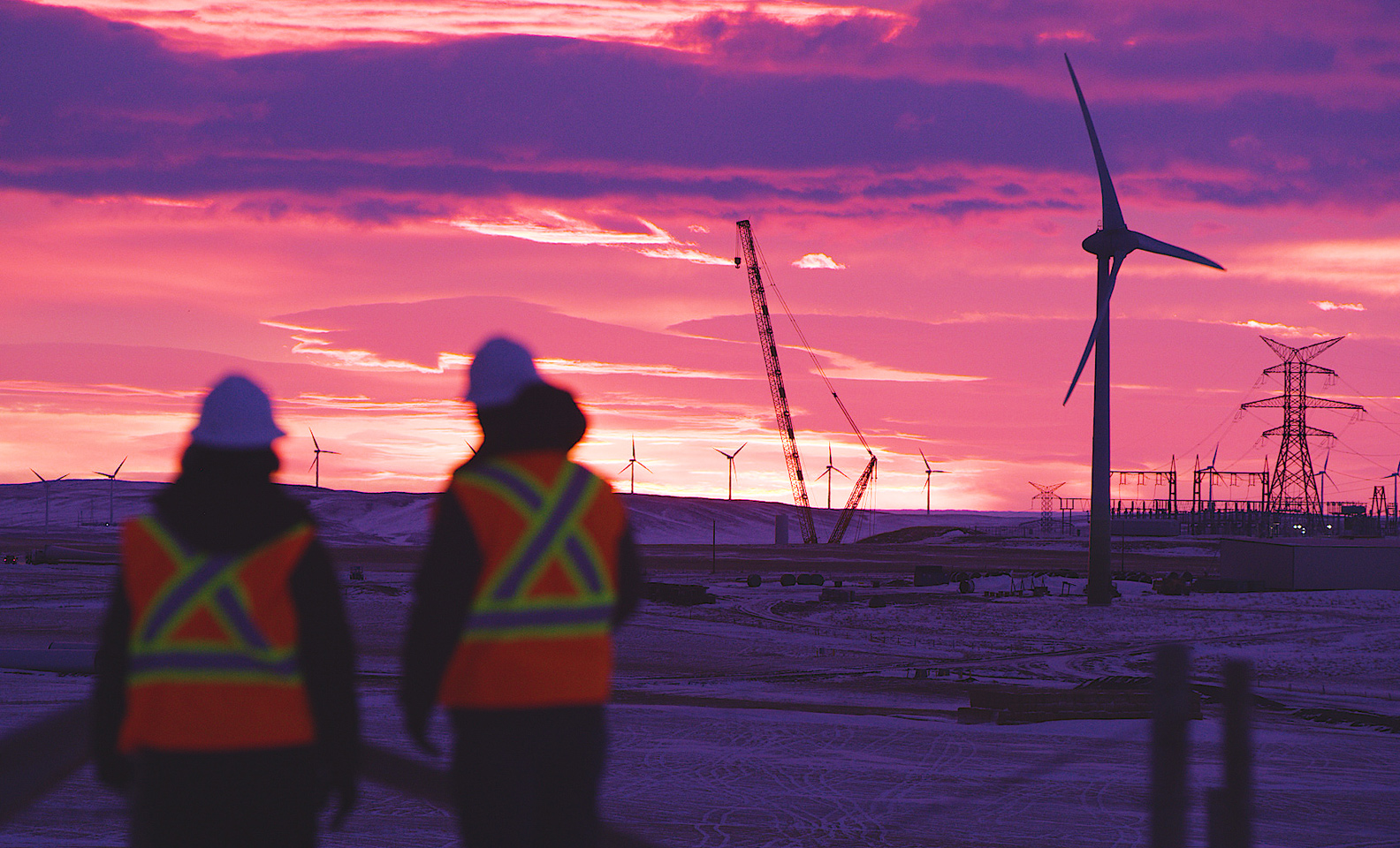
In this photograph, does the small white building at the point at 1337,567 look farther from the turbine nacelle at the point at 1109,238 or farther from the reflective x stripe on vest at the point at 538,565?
the reflective x stripe on vest at the point at 538,565

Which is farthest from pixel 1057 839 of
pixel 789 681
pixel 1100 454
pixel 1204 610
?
pixel 1100 454

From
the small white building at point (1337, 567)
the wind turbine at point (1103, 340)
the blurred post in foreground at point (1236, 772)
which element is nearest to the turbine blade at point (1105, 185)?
the wind turbine at point (1103, 340)

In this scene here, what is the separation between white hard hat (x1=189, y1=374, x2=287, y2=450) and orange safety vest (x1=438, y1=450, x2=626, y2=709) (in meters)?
0.74

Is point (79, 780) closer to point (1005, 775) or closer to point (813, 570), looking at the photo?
point (1005, 775)

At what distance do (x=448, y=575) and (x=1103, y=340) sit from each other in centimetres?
6316

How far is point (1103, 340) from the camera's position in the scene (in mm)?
63281

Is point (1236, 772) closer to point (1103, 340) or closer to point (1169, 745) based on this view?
point (1169, 745)

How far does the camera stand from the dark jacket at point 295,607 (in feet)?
13.5

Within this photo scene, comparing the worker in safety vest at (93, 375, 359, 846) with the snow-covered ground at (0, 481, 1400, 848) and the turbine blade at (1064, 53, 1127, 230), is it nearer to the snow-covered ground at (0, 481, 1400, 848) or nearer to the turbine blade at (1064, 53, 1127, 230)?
the snow-covered ground at (0, 481, 1400, 848)

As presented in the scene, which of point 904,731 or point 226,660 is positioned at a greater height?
point 226,660

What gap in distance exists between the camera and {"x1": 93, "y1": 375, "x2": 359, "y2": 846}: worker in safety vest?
3998 mm

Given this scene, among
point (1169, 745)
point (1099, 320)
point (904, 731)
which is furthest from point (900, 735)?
point (1099, 320)

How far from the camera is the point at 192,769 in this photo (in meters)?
4.05

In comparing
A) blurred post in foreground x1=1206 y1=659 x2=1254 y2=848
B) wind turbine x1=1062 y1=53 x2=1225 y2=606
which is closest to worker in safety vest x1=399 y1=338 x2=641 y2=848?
blurred post in foreground x1=1206 y1=659 x2=1254 y2=848
